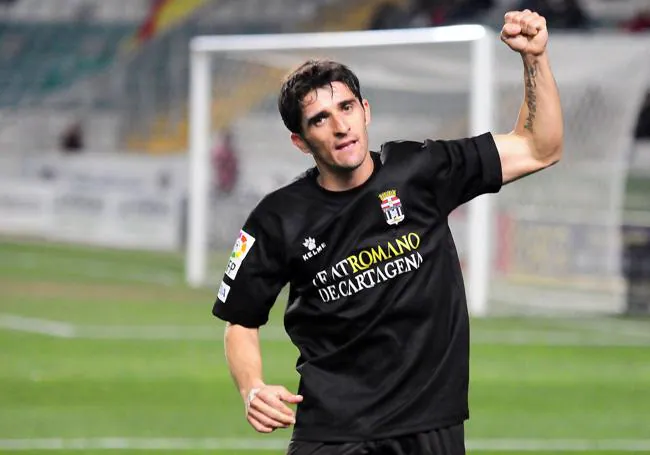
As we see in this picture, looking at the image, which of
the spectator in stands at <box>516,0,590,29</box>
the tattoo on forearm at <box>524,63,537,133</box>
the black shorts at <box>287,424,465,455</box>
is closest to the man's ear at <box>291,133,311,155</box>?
the tattoo on forearm at <box>524,63,537,133</box>

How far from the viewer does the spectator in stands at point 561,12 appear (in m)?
28.3

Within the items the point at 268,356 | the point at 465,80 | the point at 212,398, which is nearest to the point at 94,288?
the point at 465,80

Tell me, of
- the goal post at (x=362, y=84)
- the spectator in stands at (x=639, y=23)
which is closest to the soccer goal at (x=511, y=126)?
the goal post at (x=362, y=84)

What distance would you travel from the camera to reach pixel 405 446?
4770 mm

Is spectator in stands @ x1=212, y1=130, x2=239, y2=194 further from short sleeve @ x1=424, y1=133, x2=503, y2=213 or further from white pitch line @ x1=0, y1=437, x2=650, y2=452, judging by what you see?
short sleeve @ x1=424, y1=133, x2=503, y2=213

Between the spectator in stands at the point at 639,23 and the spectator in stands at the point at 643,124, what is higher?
the spectator in stands at the point at 639,23

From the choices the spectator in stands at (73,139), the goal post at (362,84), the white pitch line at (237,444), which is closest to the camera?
the white pitch line at (237,444)

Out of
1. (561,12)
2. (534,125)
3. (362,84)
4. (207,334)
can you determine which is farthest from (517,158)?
(561,12)

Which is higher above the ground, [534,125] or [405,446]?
[534,125]

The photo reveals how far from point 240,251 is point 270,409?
0.54 metres

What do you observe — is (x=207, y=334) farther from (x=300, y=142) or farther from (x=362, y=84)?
(x=300, y=142)

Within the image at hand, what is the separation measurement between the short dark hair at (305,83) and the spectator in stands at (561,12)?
77.8ft

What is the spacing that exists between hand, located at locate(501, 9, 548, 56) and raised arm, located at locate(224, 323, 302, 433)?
1.17 meters

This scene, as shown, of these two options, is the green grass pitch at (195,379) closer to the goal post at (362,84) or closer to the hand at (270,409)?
the goal post at (362,84)
